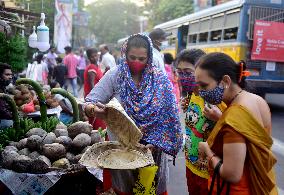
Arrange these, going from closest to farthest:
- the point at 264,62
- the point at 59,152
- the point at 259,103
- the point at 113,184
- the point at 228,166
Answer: the point at 228,166
the point at 259,103
the point at 113,184
the point at 59,152
the point at 264,62

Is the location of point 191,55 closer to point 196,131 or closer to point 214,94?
point 196,131

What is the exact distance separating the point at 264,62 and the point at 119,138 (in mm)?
8912

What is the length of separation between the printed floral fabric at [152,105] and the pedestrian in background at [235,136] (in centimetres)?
78

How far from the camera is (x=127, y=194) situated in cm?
302

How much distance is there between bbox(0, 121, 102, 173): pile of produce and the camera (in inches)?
131

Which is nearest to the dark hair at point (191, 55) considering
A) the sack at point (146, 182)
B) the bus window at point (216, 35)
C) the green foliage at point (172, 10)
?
the sack at point (146, 182)

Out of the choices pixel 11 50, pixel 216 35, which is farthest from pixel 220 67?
pixel 216 35

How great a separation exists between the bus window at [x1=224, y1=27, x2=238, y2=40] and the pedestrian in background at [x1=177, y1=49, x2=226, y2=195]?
853cm

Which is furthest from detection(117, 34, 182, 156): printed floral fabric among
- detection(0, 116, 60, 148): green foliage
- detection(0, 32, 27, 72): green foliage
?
detection(0, 32, 27, 72): green foliage

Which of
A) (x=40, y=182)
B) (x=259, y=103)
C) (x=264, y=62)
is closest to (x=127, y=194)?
(x=40, y=182)

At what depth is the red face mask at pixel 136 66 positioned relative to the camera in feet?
10.1

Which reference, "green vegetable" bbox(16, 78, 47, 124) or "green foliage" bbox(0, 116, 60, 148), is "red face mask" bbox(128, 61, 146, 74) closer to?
"green foliage" bbox(0, 116, 60, 148)

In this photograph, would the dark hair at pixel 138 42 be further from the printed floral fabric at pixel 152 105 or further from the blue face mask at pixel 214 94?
the blue face mask at pixel 214 94

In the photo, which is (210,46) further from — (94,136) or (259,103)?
(259,103)
